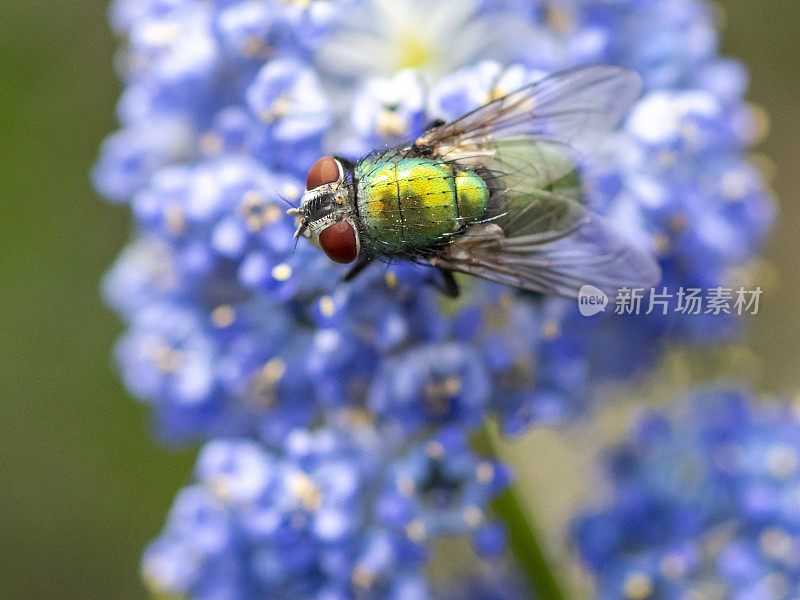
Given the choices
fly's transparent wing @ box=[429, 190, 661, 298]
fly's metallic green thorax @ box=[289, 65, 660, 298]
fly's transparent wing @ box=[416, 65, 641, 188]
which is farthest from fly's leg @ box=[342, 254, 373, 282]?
fly's transparent wing @ box=[416, 65, 641, 188]

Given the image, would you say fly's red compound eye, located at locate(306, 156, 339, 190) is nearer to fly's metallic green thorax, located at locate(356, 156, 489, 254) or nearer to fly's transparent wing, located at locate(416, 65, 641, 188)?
fly's metallic green thorax, located at locate(356, 156, 489, 254)

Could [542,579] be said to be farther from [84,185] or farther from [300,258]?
[84,185]

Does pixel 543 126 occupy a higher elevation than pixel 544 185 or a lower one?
higher

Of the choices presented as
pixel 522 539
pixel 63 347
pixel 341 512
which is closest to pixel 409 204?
pixel 341 512

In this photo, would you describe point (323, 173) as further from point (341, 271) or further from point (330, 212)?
point (341, 271)

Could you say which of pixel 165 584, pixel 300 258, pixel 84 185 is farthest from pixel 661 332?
pixel 84 185

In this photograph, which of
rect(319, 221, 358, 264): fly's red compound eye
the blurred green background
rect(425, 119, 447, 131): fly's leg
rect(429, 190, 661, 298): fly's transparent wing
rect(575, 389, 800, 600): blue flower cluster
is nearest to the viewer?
rect(319, 221, 358, 264): fly's red compound eye

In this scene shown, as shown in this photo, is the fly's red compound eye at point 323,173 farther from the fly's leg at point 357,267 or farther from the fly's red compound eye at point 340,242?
the fly's leg at point 357,267
